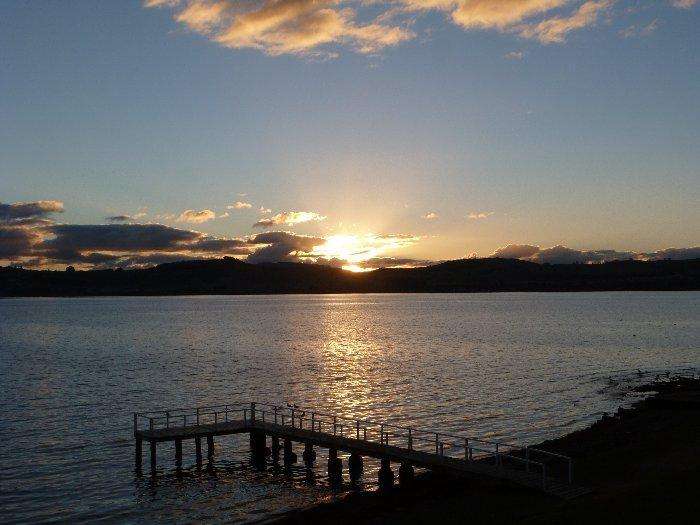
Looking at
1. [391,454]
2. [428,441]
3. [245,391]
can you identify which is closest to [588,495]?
[428,441]

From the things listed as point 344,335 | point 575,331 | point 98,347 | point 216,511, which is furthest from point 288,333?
point 216,511

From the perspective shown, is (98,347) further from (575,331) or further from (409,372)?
(575,331)

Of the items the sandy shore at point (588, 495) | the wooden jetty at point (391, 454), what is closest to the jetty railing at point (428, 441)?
the wooden jetty at point (391, 454)

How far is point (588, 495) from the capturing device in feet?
93.7

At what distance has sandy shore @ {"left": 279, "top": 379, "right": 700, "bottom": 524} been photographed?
25.9m

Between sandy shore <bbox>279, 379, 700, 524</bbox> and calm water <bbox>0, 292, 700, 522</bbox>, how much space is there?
4.73 meters

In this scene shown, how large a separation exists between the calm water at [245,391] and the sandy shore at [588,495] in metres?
4.73

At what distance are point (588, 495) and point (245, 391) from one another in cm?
4838

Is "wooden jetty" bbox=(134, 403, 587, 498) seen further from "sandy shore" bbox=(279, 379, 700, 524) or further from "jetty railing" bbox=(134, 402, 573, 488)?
"sandy shore" bbox=(279, 379, 700, 524)

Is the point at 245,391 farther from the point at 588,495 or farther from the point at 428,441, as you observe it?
the point at 588,495

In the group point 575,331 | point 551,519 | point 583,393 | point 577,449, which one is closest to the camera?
point 551,519

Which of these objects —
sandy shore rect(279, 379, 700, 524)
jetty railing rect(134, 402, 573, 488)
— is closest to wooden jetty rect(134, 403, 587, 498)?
jetty railing rect(134, 402, 573, 488)

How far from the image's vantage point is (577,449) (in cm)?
4012

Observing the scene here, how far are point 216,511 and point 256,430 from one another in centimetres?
919
